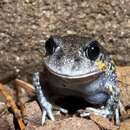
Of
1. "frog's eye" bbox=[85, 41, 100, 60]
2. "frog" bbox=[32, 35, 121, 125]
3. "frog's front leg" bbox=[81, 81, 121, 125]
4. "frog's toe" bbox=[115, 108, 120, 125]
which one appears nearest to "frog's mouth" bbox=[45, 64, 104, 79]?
"frog" bbox=[32, 35, 121, 125]

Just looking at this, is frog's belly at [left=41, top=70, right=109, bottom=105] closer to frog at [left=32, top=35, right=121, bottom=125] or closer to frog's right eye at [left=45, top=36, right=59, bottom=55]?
frog at [left=32, top=35, right=121, bottom=125]

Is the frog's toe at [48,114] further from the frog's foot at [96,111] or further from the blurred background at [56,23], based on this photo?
the blurred background at [56,23]

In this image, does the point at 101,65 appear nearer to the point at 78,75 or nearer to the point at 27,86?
the point at 78,75

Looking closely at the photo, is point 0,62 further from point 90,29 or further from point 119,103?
point 119,103

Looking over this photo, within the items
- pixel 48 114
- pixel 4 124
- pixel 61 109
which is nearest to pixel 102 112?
pixel 61 109

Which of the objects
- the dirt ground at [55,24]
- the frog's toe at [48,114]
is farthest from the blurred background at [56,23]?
the frog's toe at [48,114]

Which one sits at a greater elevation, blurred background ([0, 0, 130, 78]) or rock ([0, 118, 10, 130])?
blurred background ([0, 0, 130, 78])
